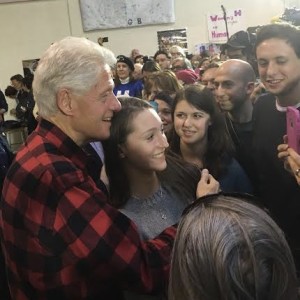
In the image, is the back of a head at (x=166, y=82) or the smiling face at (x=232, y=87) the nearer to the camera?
the smiling face at (x=232, y=87)

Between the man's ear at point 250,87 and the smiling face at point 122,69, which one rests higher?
the smiling face at point 122,69

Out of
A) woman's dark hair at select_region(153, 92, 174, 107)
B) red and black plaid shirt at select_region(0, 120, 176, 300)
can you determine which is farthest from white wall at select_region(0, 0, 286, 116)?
red and black plaid shirt at select_region(0, 120, 176, 300)

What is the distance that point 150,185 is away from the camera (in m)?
1.41

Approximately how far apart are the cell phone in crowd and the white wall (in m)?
7.58

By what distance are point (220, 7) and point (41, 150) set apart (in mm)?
8402

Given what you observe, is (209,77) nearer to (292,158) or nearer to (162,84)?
(162,84)

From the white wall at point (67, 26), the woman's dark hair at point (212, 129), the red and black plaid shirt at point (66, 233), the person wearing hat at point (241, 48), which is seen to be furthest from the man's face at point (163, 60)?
the red and black plaid shirt at point (66, 233)

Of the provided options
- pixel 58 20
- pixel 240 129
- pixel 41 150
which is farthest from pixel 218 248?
pixel 58 20

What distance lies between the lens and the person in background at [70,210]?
99cm

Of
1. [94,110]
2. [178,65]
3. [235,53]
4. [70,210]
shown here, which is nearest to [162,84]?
[235,53]

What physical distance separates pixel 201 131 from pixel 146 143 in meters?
0.57

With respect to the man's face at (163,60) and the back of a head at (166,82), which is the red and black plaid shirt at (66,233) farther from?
the man's face at (163,60)

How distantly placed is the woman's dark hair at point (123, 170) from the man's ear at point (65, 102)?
0.87 feet

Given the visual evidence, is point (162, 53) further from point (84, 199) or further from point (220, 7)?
point (84, 199)
